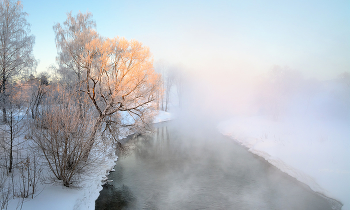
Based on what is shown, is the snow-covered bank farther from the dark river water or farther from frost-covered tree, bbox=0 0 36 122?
frost-covered tree, bbox=0 0 36 122

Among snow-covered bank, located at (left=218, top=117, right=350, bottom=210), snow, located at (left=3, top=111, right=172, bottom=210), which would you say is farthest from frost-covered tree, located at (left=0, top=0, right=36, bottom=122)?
snow-covered bank, located at (left=218, top=117, right=350, bottom=210)

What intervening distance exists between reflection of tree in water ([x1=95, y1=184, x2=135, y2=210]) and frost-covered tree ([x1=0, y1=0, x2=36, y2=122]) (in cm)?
1014

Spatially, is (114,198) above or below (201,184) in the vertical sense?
above

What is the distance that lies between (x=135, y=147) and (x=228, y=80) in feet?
202

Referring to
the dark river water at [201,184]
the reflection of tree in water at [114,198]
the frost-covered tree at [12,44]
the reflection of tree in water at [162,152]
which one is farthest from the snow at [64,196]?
the frost-covered tree at [12,44]

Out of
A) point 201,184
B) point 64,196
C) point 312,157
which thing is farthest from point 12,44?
point 312,157

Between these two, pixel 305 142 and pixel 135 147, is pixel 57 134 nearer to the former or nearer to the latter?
pixel 135 147

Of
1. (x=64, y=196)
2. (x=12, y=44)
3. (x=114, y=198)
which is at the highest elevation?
(x=12, y=44)

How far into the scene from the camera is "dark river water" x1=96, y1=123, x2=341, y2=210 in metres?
7.22

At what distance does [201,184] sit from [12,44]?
15.6m

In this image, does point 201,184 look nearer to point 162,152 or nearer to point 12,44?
point 162,152

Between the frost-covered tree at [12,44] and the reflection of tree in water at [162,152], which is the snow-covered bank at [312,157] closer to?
the reflection of tree in water at [162,152]

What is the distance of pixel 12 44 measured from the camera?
41.1 feet

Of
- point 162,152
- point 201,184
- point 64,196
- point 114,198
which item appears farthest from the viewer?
point 162,152
